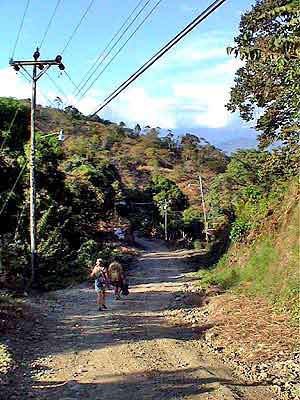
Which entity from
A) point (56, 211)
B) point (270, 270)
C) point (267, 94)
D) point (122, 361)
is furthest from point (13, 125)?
point (122, 361)

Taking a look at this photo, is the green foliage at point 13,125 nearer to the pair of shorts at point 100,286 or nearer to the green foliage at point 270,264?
the green foliage at point 270,264

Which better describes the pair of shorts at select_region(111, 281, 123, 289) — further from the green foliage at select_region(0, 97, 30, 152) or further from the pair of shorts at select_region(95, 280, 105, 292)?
the green foliage at select_region(0, 97, 30, 152)

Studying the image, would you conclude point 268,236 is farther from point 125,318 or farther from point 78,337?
point 78,337

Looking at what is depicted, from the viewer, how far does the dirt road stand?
8469 mm

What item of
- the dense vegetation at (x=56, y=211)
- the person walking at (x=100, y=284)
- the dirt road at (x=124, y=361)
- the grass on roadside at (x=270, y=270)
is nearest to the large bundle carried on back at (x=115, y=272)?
the person walking at (x=100, y=284)

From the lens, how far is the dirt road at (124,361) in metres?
8.47

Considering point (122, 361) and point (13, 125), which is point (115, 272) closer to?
point (122, 361)

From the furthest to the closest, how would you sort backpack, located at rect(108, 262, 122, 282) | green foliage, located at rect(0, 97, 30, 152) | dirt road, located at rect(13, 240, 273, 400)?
green foliage, located at rect(0, 97, 30, 152)
backpack, located at rect(108, 262, 122, 282)
dirt road, located at rect(13, 240, 273, 400)

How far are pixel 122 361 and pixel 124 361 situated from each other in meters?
0.04

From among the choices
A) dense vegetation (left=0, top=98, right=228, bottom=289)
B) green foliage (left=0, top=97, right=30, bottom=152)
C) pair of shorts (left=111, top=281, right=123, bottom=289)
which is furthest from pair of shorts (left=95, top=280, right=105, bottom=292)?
green foliage (left=0, top=97, right=30, bottom=152)

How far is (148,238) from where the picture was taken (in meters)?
72.8

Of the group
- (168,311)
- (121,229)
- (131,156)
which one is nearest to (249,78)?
(168,311)

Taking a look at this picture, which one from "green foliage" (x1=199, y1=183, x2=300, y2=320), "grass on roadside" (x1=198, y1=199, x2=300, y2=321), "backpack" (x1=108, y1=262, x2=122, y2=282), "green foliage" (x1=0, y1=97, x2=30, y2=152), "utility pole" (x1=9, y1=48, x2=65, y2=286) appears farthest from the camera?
"green foliage" (x1=0, y1=97, x2=30, y2=152)

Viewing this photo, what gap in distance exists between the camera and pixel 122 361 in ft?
33.6
